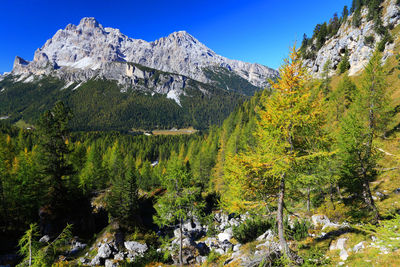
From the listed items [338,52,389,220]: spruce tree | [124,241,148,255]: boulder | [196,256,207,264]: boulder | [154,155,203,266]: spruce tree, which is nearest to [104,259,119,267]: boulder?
[124,241,148,255]: boulder

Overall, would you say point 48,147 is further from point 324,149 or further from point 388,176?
point 388,176

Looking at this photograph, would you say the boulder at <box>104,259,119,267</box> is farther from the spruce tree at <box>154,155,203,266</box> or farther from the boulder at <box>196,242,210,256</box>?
the boulder at <box>196,242,210,256</box>

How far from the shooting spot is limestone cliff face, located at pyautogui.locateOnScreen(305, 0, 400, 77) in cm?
6259

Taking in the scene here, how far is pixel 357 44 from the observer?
6862 cm

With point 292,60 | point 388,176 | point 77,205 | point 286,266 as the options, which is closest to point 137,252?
point 77,205

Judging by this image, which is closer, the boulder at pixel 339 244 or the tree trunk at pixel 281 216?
the tree trunk at pixel 281 216

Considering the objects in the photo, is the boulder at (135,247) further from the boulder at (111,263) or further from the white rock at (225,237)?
the white rock at (225,237)

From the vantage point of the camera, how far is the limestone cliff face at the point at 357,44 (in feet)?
205

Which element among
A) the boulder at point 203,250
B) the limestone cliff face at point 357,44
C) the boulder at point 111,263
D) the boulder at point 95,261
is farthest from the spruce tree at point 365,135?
the limestone cliff face at point 357,44

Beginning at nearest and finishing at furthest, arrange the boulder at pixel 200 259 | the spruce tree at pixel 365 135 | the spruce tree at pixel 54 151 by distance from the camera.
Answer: the spruce tree at pixel 365 135 < the boulder at pixel 200 259 < the spruce tree at pixel 54 151

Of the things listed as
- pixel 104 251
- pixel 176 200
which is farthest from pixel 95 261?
pixel 176 200

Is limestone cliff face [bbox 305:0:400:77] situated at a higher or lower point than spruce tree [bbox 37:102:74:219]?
higher

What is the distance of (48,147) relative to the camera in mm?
21609

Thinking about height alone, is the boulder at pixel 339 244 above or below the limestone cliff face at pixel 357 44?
below
